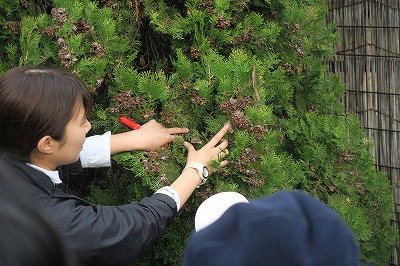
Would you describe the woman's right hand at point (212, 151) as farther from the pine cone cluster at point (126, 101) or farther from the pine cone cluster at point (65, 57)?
the pine cone cluster at point (65, 57)

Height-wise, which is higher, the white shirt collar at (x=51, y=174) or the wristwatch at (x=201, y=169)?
the white shirt collar at (x=51, y=174)

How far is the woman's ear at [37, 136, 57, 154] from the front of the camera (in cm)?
180

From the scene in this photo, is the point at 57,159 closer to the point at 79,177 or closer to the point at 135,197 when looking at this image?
the point at 135,197

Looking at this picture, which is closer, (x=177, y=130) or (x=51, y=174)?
(x=51, y=174)

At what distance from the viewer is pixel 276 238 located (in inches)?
40.4

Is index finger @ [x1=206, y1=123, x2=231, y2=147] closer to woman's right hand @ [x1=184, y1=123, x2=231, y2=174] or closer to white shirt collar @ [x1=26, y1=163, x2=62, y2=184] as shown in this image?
woman's right hand @ [x1=184, y1=123, x2=231, y2=174]

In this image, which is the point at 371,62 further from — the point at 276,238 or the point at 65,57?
the point at 276,238

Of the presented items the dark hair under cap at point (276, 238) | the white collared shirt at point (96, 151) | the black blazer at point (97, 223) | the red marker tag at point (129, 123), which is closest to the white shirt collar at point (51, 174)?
the black blazer at point (97, 223)

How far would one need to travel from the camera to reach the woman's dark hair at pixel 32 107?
1742 mm

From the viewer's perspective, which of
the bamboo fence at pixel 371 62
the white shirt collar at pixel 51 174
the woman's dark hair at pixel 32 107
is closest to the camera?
the woman's dark hair at pixel 32 107

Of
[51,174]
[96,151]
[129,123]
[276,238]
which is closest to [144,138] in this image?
[129,123]

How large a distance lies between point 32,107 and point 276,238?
1021mm

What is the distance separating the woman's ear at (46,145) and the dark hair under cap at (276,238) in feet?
2.89

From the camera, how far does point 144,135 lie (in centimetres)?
219
